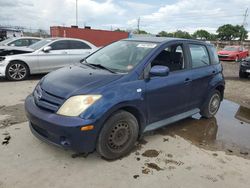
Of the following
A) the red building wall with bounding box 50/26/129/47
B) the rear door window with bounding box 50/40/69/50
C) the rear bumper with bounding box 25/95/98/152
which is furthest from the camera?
the red building wall with bounding box 50/26/129/47

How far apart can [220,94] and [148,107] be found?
271cm

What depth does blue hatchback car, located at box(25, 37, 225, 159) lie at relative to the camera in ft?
11.0

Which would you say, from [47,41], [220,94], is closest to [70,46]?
[47,41]

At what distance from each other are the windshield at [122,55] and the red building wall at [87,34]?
2136 centimetres

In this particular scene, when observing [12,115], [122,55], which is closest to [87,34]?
[12,115]

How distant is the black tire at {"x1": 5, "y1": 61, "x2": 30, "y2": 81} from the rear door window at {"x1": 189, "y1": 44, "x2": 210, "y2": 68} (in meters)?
6.28

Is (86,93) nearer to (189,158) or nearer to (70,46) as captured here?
(189,158)

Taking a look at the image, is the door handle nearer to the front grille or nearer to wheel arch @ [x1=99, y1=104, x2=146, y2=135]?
wheel arch @ [x1=99, y1=104, x2=146, y2=135]

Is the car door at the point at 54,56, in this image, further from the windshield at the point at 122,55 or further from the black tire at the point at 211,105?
the black tire at the point at 211,105

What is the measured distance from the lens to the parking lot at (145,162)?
3.27 meters

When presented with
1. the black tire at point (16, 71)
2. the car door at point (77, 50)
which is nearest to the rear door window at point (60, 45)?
the car door at point (77, 50)

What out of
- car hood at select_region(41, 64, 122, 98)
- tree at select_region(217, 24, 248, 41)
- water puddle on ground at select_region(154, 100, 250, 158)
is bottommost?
water puddle on ground at select_region(154, 100, 250, 158)

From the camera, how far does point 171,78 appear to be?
4422mm

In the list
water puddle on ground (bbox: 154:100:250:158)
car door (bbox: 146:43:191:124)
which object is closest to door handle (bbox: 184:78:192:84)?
car door (bbox: 146:43:191:124)
